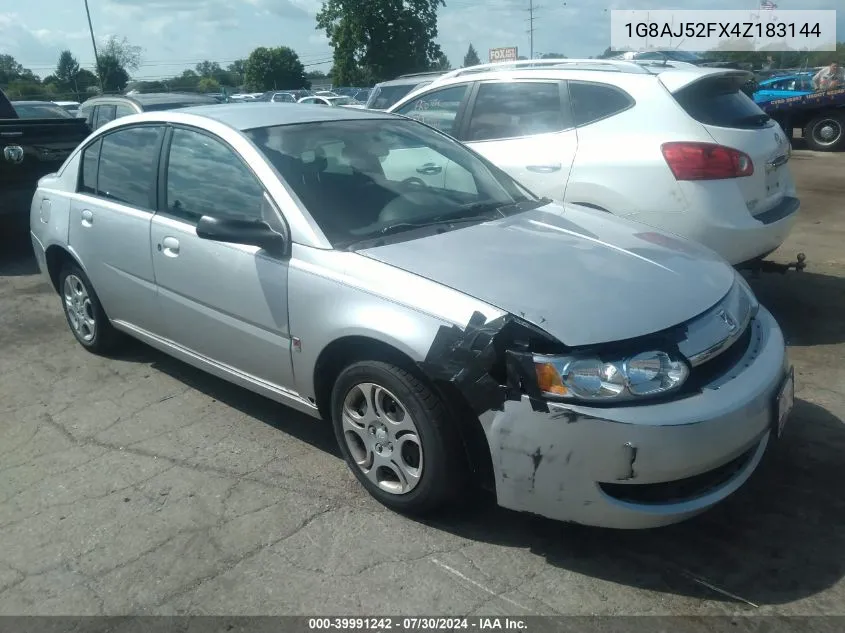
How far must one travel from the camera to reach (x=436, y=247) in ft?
10.5

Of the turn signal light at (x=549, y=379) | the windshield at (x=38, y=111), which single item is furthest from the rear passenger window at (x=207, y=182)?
the windshield at (x=38, y=111)

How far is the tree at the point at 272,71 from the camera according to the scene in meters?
73.0

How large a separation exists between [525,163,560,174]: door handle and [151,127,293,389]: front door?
2.43 meters

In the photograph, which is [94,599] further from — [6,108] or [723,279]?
[6,108]

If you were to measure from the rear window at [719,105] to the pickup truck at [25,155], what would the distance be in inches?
248

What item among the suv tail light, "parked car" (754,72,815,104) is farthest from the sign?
the suv tail light

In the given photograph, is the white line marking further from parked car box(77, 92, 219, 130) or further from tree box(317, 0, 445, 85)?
tree box(317, 0, 445, 85)

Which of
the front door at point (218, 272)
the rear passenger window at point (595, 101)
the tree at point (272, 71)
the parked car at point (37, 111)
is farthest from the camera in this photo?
the tree at point (272, 71)

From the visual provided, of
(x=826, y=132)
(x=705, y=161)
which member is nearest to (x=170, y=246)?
(x=705, y=161)

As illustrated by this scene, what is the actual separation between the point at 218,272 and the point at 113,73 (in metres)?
58.6

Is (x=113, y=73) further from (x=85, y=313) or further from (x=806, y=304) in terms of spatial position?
(x=806, y=304)

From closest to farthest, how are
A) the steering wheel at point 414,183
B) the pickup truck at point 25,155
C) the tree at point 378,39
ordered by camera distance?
1. the steering wheel at point 414,183
2. the pickup truck at point 25,155
3. the tree at point 378,39

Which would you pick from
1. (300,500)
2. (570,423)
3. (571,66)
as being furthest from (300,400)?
(571,66)

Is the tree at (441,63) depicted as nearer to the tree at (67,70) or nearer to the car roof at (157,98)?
the tree at (67,70)
